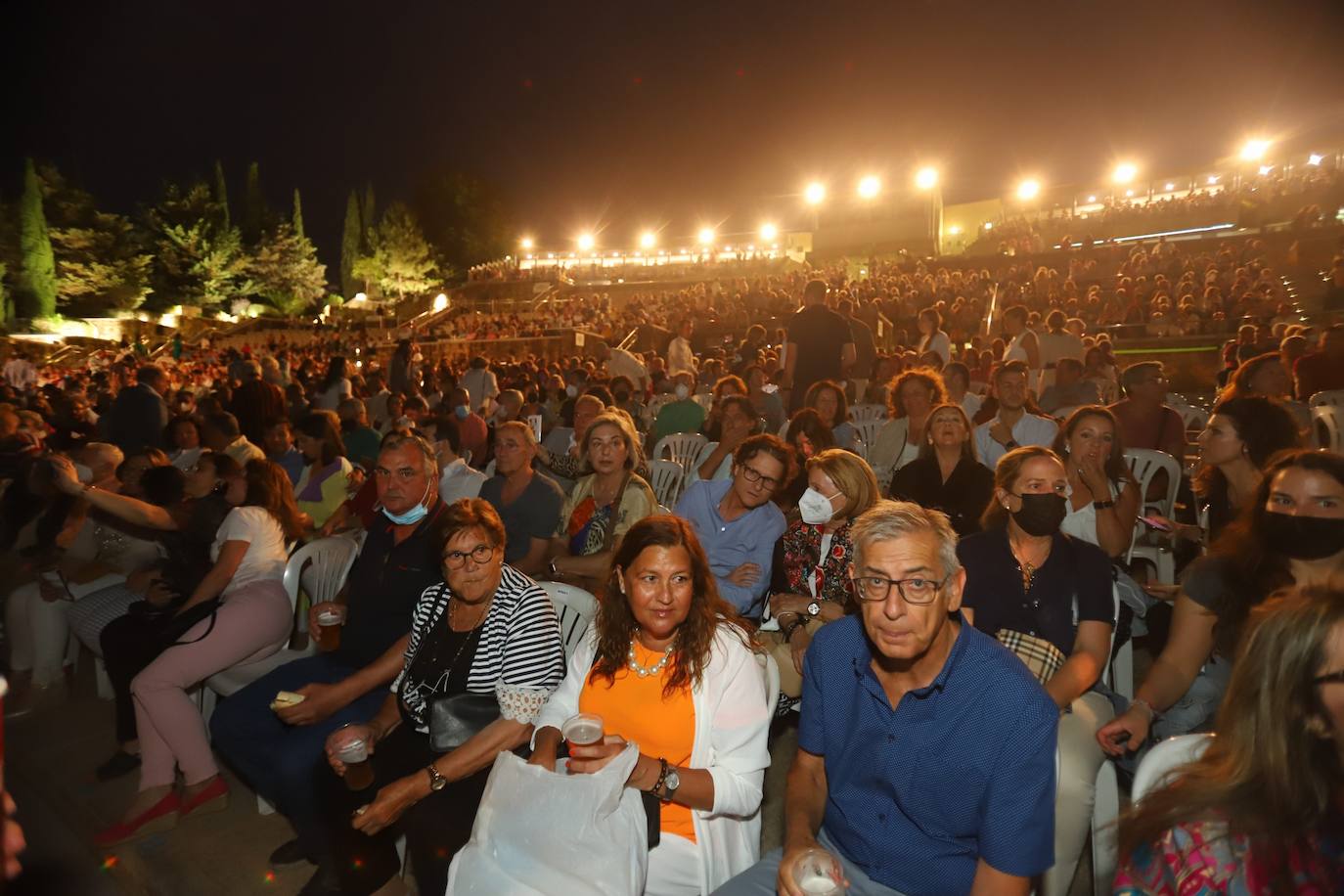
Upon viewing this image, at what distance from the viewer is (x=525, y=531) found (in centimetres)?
439

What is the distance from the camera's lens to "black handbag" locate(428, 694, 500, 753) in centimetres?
253

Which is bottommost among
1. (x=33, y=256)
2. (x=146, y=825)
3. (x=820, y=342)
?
(x=146, y=825)

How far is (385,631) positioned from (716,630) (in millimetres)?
1619

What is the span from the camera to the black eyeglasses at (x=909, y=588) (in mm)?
1855

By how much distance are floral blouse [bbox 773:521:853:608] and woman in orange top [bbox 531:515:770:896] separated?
962 mm

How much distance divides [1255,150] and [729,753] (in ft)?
179

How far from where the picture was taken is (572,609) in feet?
10.5

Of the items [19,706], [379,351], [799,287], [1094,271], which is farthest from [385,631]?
[379,351]

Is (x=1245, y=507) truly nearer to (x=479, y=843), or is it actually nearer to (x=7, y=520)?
(x=479, y=843)

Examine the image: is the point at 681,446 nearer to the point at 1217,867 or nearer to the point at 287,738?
the point at 287,738

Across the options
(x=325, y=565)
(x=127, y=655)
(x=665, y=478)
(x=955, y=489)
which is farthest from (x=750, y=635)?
(x=665, y=478)

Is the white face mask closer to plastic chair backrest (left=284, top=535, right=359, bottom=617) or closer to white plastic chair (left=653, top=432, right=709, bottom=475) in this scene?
plastic chair backrest (left=284, top=535, right=359, bottom=617)

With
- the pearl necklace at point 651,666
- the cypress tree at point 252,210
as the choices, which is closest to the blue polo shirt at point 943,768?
the pearl necklace at point 651,666

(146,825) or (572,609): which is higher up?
(572,609)
